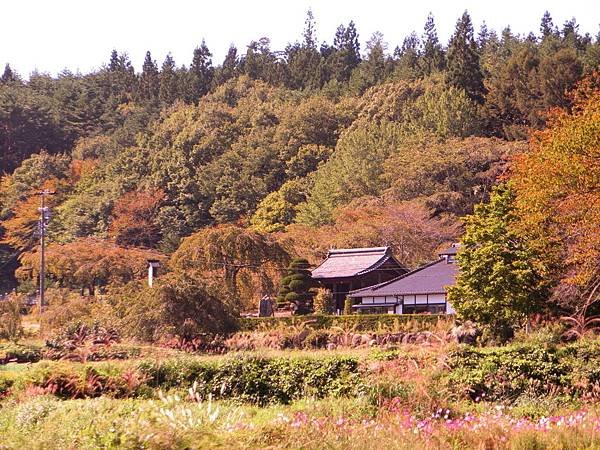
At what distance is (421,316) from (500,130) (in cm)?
3161

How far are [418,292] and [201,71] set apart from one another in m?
78.3

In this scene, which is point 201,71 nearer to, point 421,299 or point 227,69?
point 227,69

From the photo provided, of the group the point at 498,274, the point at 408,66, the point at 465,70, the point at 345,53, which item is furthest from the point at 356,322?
the point at 345,53

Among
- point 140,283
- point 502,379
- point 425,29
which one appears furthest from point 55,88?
point 502,379

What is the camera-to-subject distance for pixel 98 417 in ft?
35.9

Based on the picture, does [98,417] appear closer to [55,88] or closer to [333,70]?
[333,70]

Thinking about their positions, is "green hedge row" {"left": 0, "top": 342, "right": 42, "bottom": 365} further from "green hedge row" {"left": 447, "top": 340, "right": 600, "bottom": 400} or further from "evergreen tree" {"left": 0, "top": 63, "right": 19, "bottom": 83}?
"evergreen tree" {"left": 0, "top": 63, "right": 19, "bottom": 83}

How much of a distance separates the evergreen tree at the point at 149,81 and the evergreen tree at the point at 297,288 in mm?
64324

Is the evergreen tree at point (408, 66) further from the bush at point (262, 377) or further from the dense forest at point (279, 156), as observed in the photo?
the bush at point (262, 377)

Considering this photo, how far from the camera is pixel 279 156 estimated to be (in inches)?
3017

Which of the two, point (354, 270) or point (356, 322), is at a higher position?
point (354, 270)

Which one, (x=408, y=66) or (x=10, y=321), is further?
(x=408, y=66)

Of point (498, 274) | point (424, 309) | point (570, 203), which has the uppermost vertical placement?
point (570, 203)

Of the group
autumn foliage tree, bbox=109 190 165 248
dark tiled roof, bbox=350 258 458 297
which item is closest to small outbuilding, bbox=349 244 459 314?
dark tiled roof, bbox=350 258 458 297
